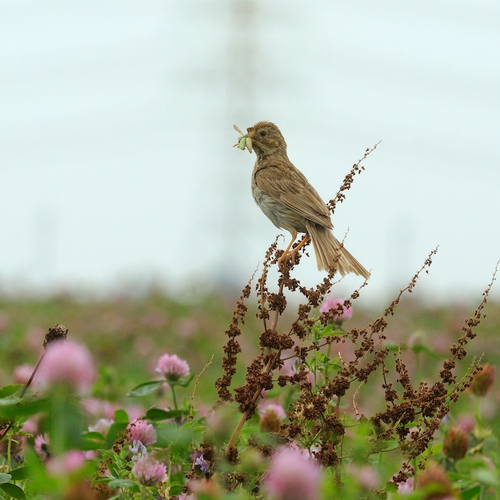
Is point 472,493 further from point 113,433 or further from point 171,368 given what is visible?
point 171,368

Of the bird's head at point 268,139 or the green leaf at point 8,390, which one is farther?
the bird's head at point 268,139

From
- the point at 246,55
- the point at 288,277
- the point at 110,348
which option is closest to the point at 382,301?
the point at 110,348

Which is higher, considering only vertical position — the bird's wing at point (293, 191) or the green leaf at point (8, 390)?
the bird's wing at point (293, 191)

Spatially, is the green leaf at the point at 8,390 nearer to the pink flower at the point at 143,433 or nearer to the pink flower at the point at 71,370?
the pink flower at the point at 143,433

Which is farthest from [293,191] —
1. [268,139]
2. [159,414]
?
[159,414]

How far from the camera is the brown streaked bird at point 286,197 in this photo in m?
3.69

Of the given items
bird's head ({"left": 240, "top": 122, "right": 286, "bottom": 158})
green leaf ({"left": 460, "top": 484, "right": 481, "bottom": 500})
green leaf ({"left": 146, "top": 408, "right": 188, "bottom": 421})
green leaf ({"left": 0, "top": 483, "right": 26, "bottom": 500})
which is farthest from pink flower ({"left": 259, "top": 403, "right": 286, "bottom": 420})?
bird's head ({"left": 240, "top": 122, "right": 286, "bottom": 158})

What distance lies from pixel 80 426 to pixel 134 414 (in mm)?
2092

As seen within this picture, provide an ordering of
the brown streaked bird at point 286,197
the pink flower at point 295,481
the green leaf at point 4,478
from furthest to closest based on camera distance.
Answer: the brown streaked bird at point 286,197
the green leaf at point 4,478
the pink flower at point 295,481

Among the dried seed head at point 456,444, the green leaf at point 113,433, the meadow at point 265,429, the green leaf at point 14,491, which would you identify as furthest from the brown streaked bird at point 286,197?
the green leaf at point 14,491

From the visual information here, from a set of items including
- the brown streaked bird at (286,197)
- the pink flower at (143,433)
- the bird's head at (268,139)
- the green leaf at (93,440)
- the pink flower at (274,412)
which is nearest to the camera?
the pink flower at (143,433)

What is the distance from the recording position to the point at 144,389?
278 centimetres

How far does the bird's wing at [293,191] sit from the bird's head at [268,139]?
0.12m

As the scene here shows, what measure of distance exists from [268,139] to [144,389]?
183cm
